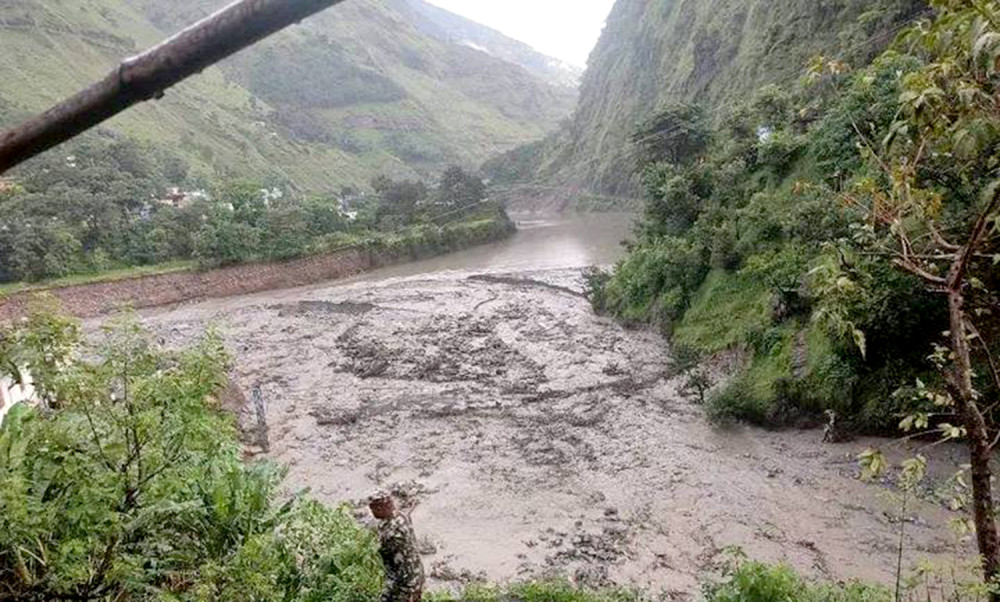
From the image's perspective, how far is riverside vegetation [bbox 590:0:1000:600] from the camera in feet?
8.51

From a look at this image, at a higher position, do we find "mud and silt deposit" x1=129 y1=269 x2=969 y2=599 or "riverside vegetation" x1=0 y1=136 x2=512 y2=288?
"mud and silt deposit" x1=129 y1=269 x2=969 y2=599

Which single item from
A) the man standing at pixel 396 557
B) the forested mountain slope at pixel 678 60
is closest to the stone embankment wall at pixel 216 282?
the forested mountain slope at pixel 678 60

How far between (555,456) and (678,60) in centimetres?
4401

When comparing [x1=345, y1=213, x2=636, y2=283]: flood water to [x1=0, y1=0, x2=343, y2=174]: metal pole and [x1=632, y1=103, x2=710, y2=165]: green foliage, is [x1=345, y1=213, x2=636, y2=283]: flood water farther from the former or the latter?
[x1=0, y1=0, x2=343, y2=174]: metal pole

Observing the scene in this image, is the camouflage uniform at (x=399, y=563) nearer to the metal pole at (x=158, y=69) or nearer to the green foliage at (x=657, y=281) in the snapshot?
the metal pole at (x=158, y=69)

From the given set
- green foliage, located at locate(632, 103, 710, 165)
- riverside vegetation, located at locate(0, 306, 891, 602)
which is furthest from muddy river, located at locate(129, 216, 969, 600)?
green foliage, located at locate(632, 103, 710, 165)

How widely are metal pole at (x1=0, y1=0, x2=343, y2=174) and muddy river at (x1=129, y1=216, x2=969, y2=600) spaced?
14.4 feet

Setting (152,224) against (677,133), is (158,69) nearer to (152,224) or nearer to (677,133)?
(677,133)

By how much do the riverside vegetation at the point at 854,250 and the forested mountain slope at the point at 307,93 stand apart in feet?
99.4

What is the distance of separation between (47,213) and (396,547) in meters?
34.0

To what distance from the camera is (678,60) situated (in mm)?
48969

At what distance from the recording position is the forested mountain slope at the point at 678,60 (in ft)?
89.9

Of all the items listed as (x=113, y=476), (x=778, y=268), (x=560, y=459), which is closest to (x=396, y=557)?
(x=113, y=476)

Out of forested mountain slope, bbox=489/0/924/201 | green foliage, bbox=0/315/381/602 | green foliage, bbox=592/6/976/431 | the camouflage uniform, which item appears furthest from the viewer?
forested mountain slope, bbox=489/0/924/201
